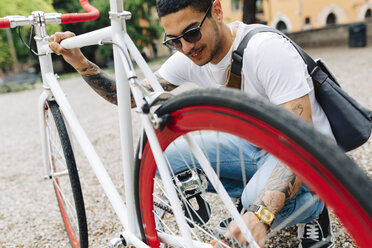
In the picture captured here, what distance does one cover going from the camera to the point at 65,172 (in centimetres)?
220

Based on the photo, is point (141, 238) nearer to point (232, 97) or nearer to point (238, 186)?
point (238, 186)

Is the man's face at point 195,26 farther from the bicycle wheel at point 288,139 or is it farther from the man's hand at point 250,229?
the man's hand at point 250,229

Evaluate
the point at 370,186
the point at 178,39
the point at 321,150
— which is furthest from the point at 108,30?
the point at 370,186

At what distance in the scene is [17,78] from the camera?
18.8 meters

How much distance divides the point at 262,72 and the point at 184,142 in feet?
1.61

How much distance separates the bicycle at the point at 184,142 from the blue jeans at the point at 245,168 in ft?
0.32

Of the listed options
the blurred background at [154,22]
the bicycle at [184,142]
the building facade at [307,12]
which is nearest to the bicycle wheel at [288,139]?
the bicycle at [184,142]

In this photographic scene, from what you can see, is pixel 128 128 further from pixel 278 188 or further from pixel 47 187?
Result: pixel 47 187

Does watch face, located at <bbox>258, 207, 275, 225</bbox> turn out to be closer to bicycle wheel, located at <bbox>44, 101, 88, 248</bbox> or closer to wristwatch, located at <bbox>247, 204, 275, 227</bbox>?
wristwatch, located at <bbox>247, 204, 275, 227</bbox>

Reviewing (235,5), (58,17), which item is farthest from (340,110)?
(235,5)

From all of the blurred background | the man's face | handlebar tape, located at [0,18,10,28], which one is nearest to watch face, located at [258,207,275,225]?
the man's face

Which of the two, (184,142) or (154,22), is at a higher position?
(184,142)

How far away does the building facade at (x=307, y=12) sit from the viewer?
28297 millimetres

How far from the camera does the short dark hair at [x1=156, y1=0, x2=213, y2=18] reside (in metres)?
1.56
